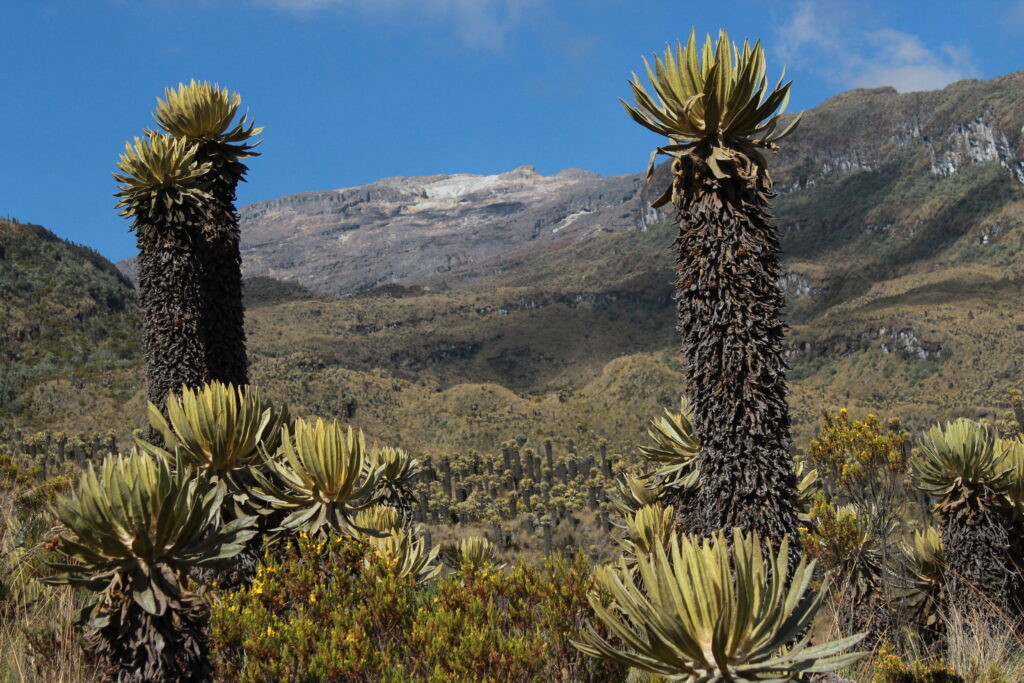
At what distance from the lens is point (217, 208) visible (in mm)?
7219

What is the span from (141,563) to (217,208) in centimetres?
458

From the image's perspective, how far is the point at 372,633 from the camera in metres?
4.38

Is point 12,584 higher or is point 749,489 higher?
point 749,489

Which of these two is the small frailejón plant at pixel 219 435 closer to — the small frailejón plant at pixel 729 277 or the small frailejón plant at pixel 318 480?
the small frailejón plant at pixel 318 480

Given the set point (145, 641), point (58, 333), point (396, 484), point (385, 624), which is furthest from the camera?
point (58, 333)

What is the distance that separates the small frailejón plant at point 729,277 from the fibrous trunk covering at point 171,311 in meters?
4.13

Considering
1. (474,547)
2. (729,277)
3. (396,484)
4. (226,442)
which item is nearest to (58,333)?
(396,484)

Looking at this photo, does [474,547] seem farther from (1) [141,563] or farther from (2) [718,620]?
(2) [718,620]

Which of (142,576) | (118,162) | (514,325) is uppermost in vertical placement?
(514,325)

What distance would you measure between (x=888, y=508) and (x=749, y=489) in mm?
6022

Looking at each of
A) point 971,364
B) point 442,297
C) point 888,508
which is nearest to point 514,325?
point 442,297

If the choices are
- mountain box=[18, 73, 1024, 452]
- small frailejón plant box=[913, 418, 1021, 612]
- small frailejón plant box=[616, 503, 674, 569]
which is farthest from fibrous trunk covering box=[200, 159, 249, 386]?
mountain box=[18, 73, 1024, 452]

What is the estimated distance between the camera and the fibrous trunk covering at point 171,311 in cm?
664

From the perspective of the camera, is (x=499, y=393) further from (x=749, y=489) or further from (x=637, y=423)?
(x=749, y=489)
